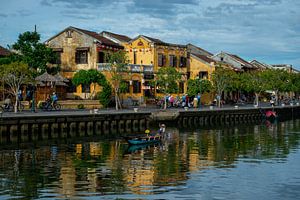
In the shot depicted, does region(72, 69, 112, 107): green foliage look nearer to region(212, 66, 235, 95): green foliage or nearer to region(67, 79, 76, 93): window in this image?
region(67, 79, 76, 93): window

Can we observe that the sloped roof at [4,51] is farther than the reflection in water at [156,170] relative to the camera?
Yes

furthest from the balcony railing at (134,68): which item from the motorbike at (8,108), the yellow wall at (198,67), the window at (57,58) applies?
the motorbike at (8,108)

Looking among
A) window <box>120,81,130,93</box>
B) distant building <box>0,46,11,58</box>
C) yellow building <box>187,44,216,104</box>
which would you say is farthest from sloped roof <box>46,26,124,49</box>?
yellow building <box>187,44,216,104</box>

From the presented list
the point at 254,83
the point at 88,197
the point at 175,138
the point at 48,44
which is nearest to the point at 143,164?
the point at 88,197

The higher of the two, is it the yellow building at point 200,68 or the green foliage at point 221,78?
the yellow building at point 200,68

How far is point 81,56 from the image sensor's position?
267 feet

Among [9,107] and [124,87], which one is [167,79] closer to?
[124,87]

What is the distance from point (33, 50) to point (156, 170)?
151ft

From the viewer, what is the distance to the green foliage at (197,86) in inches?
3413

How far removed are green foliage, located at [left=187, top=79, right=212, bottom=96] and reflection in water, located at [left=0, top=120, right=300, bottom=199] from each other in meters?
34.2

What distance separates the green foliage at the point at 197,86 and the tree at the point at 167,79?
8366 millimetres

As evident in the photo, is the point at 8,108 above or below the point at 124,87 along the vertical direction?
below

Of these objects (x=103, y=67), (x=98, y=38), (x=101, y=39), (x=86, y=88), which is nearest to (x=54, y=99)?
(x=86, y=88)

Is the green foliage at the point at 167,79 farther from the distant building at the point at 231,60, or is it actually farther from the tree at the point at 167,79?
the distant building at the point at 231,60
